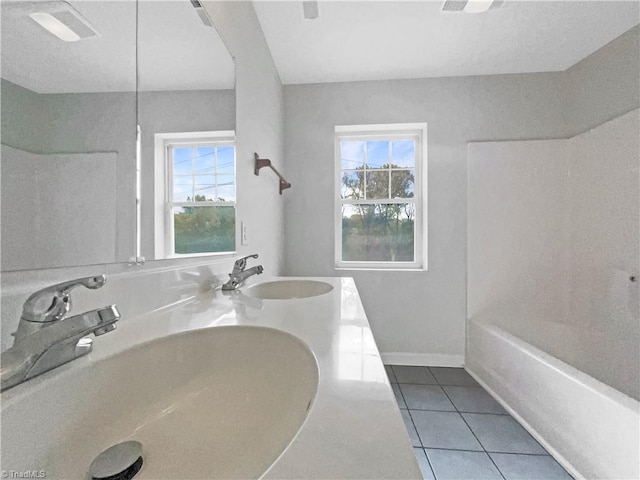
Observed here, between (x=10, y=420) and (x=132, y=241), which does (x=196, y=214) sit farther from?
(x=10, y=420)

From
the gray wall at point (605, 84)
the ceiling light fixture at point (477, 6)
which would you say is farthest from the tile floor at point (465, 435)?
the ceiling light fixture at point (477, 6)

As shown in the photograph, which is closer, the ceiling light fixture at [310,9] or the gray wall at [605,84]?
the ceiling light fixture at [310,9]

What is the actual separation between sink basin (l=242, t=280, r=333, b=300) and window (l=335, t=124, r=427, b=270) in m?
1.03

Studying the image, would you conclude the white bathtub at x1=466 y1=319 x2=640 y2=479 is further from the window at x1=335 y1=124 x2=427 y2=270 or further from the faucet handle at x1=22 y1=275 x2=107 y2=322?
the faucet handle at x1=22 y1=275 x2=107 y2=322

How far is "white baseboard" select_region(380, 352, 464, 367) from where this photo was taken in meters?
2.24

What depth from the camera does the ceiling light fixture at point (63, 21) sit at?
1.47 ft

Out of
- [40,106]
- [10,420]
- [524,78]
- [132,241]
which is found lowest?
[10,420]

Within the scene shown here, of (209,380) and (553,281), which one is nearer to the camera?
(209,380)

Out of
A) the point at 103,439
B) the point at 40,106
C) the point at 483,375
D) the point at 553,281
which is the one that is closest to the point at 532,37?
the point at 553,281

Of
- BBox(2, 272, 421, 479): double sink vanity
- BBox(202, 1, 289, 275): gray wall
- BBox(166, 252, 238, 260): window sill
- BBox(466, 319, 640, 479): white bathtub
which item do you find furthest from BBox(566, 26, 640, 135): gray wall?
BBox(166, 252, 238, 260): window sill

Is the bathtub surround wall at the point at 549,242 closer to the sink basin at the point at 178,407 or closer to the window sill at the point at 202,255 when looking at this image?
the window sill at the point at 202,255

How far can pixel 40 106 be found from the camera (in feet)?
1.49

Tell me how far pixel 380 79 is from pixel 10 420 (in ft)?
8.89

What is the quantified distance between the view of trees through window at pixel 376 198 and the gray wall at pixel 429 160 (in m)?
0.18
